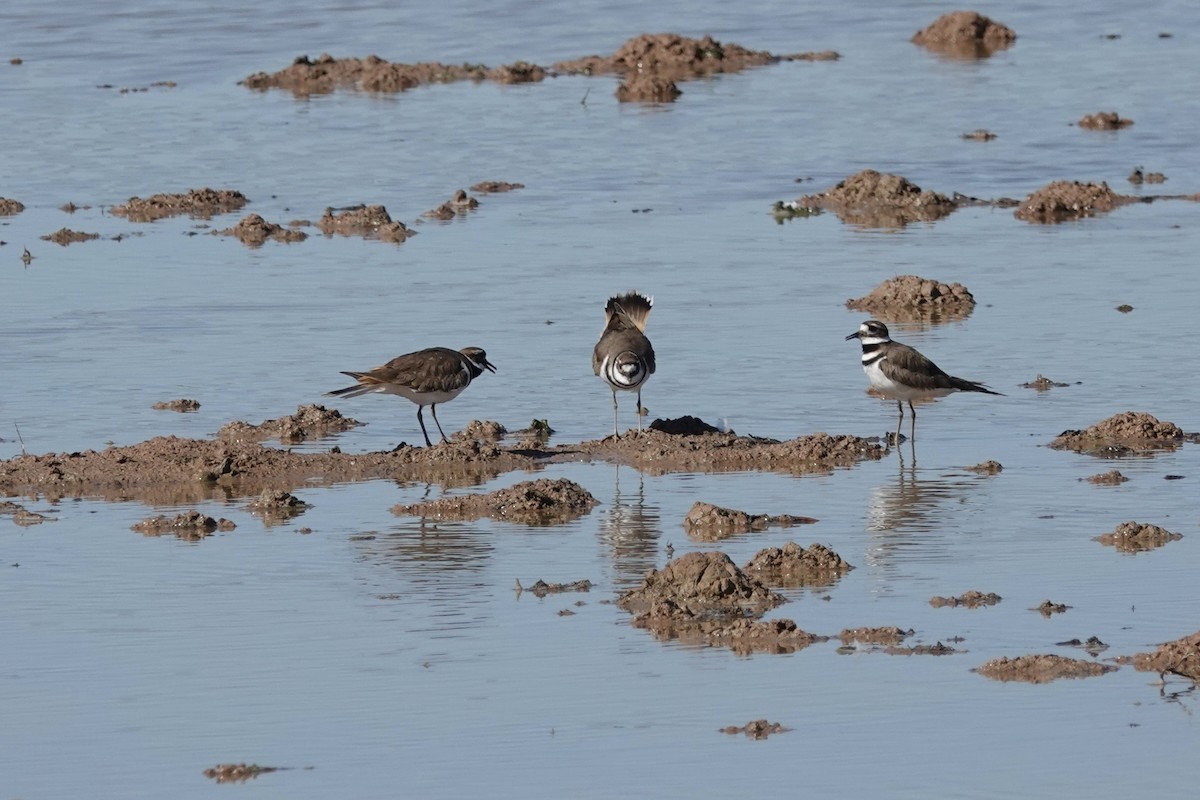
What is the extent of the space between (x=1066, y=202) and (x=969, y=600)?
44.1 feet

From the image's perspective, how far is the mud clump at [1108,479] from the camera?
14.4m

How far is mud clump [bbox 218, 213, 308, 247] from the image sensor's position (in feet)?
77.5

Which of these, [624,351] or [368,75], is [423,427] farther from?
[368,75]

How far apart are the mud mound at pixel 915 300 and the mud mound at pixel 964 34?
17.5m

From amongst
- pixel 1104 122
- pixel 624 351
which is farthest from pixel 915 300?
pixel 1104 122

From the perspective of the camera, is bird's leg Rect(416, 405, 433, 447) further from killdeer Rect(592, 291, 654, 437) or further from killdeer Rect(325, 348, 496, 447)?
killdeer Rect(592, 291, 654, 437)

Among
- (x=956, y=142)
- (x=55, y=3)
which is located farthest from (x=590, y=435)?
(x=55, y=3)

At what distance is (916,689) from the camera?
10211 millimetres

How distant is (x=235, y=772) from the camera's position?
9.33 metres

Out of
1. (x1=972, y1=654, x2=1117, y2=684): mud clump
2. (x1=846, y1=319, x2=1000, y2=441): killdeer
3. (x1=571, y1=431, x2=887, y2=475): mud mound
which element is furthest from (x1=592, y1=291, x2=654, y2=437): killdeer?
(x1=972, y1=654, x2=1117, y2=684): mud clump

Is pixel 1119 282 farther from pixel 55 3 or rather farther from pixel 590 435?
pixel 55 3

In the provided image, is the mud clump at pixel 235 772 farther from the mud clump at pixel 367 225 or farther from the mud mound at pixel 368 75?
the mud mound at pixel 368 75

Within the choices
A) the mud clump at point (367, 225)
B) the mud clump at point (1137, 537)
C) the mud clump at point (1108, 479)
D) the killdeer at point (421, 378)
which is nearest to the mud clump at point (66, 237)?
the mud clump at point (367, 225)

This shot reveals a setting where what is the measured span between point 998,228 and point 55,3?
23.6 metres
